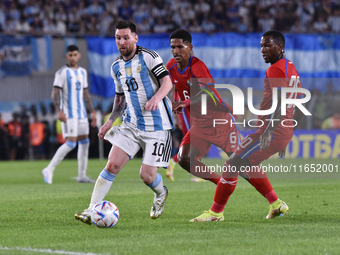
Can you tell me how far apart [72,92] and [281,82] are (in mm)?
6452

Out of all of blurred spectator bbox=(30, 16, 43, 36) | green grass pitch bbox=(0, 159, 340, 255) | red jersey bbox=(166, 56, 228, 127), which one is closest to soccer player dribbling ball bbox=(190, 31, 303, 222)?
green grass pitch bbox=(0, 159, 340, 255)

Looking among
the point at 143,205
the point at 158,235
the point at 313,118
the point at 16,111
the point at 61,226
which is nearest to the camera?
the point at 158,235

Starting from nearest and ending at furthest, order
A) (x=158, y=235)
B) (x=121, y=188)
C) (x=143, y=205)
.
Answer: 1. (x=158, y=235)
2. (x=143, y=205)
3. (x=121, y=188)

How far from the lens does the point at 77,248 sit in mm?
4605

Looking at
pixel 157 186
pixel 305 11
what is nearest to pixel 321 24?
pixel 305 11

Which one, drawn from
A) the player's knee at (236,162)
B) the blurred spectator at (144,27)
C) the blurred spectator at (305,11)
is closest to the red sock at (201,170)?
the player's knee at (236,162)

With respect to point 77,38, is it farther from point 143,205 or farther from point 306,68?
point 143,205

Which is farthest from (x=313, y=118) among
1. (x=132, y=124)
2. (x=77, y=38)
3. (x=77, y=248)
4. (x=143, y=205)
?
(x=77, y=248)

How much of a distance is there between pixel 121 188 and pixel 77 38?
11.2 metres

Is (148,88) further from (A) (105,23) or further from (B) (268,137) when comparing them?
(A) (105,23)

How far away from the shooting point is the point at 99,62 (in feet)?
65.3

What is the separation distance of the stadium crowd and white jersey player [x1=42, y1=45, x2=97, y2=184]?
33.3 feet

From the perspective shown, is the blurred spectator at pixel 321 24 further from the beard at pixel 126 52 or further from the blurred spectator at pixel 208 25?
the beard at pixel 126 52

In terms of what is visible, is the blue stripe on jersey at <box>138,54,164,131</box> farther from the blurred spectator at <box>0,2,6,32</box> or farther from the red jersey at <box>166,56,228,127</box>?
the blurred spectator at <box>0,2,6,32</box>
